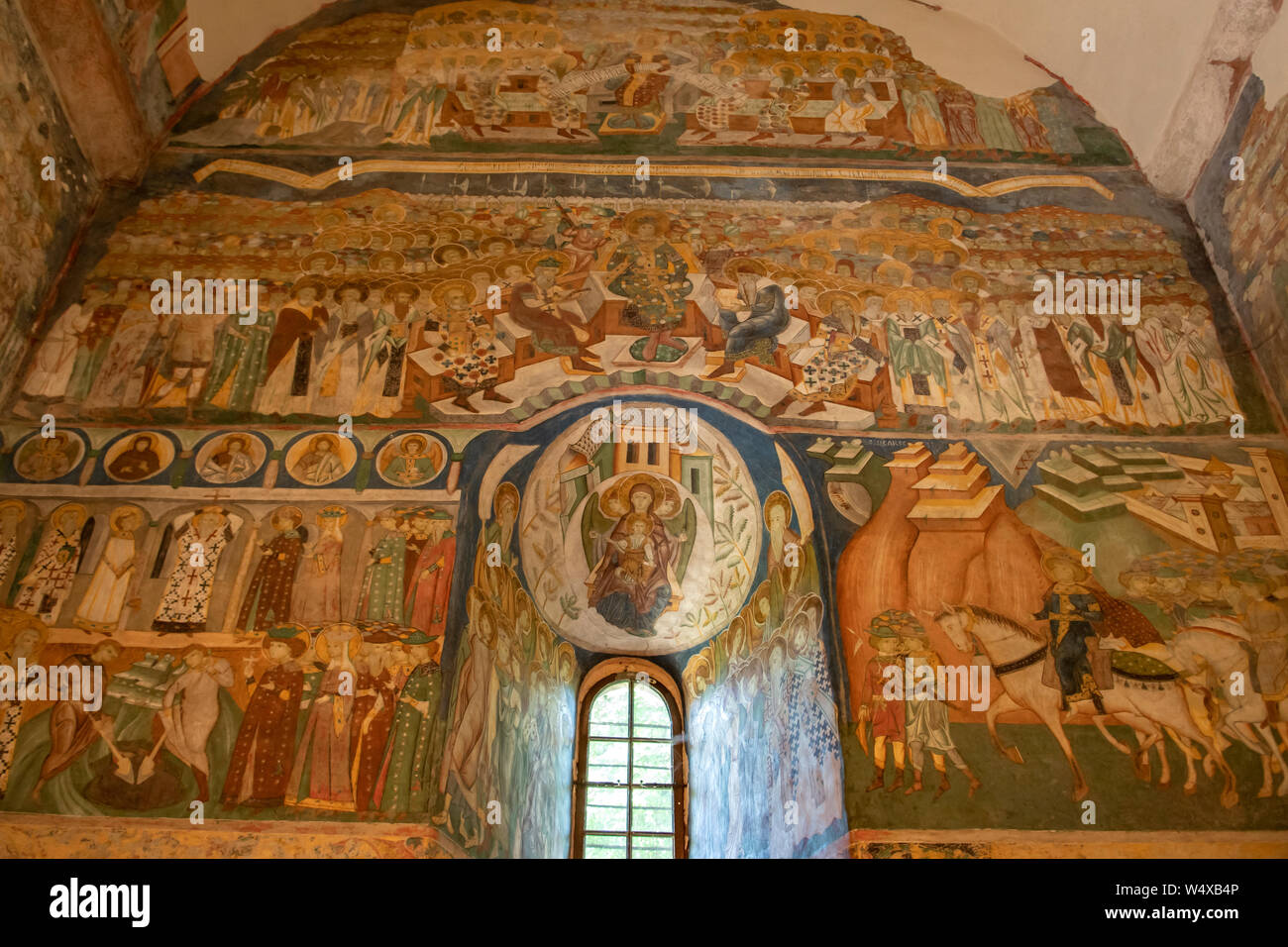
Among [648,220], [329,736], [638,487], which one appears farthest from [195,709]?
[648,220]

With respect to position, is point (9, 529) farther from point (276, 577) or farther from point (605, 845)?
point (605, 845)

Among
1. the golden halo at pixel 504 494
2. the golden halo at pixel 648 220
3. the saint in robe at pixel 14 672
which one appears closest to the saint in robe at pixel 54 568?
the saint in robe at pixel 14 672

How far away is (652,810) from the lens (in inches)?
352

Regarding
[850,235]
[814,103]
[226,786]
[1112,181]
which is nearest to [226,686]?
[226,786]

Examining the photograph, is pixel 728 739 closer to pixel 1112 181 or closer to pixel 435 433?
pixel 435 433

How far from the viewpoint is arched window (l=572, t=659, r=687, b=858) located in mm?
8820

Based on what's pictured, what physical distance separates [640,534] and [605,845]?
2372mm

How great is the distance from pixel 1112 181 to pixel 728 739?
540 centimetres

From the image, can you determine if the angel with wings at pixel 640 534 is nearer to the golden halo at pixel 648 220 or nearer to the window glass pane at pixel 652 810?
the window glass pane at pixel 652 810

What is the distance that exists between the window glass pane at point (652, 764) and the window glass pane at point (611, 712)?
0.20m

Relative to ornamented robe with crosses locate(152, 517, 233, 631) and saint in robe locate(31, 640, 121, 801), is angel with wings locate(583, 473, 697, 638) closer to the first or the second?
ornamented robe with crosses locate(152, 517, 233, 631)

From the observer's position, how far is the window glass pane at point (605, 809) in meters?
8.87

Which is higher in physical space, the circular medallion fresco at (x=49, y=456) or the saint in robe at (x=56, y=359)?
the saint in robe at (x=56, y=359)

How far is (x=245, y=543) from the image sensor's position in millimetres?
7121
